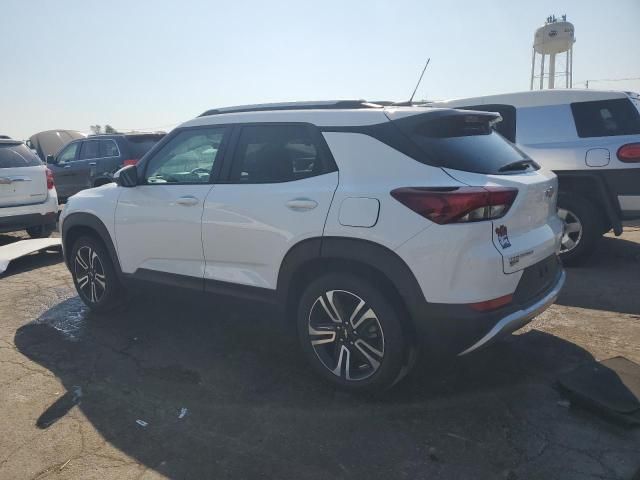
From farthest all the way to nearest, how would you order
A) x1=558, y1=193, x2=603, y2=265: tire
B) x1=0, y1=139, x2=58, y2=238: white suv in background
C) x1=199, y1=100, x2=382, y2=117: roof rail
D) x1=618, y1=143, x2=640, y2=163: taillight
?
x1=0, y1=139, x2=58, y2=238: white suv in background → x1=558, y1=193, x2=603, y2=265: tire → x1=618, y1=143, x2=640, y2=163: taillight → x1=199, y1=100, x2=382, y2=117: roof rail

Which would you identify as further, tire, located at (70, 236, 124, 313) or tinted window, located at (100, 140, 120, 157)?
tinted window, located at (100, 140, 120, 157)

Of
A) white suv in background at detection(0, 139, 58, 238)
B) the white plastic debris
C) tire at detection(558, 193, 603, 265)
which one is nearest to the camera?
tire at detection(558, 193, 603, 265)

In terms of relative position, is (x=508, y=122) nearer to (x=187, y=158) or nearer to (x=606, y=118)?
(x=606, y=118)

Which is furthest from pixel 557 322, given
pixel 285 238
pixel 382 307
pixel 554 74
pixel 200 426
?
pixel 554 74

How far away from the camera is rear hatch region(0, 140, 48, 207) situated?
23.8ft

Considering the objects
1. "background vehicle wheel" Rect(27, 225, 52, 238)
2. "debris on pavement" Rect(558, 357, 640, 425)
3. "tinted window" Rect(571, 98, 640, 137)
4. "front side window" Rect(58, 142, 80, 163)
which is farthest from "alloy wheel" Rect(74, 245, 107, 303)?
"front side window" Rect(58, 142, 80, 163)

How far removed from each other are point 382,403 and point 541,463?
939 mm

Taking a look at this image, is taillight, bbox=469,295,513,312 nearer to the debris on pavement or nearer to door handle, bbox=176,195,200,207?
the debris on pavement

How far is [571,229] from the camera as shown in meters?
5.74

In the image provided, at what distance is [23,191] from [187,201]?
507 centimetres

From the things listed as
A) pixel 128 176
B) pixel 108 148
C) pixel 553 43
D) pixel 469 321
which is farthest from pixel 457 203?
pixel 553 43

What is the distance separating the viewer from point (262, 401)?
10.3 feet

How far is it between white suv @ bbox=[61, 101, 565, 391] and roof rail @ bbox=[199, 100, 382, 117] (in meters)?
0.02

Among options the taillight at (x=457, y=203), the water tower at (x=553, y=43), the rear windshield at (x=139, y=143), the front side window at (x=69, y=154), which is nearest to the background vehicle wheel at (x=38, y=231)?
the rear windshield at (x=139, y=143)
